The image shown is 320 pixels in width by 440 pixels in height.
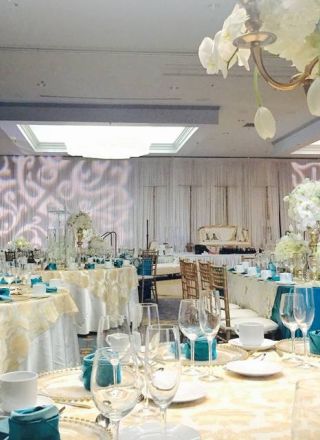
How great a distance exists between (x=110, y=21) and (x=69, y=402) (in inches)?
212

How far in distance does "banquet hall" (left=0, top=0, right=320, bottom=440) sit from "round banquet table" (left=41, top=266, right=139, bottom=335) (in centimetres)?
2

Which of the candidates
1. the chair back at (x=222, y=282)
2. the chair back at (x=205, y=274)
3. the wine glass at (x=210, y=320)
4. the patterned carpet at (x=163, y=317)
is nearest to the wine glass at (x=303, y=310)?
the wine glass at (x=210, y=320)

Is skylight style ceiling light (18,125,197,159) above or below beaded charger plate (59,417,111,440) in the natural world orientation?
above

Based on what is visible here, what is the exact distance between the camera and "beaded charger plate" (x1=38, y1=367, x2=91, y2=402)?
1.21 metres

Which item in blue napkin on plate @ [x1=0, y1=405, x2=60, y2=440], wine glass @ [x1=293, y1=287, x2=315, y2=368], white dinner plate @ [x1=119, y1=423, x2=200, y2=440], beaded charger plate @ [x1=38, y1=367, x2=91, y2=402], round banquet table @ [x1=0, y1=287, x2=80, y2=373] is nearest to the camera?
blue napkin on plate @ [x1=0, y1=405, x2=60, y2=440]

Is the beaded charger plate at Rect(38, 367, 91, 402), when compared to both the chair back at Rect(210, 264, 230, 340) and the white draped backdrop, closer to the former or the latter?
the chair back at Rect(210, 264, 230, 340)

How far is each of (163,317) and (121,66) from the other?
3.67 m

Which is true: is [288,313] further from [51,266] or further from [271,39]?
[51,266]

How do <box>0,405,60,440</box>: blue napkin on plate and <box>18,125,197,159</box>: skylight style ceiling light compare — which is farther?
<box>18,125,197,159</box>: skylight style ceiling light

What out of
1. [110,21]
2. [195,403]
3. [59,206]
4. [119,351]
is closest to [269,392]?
[195,403]
